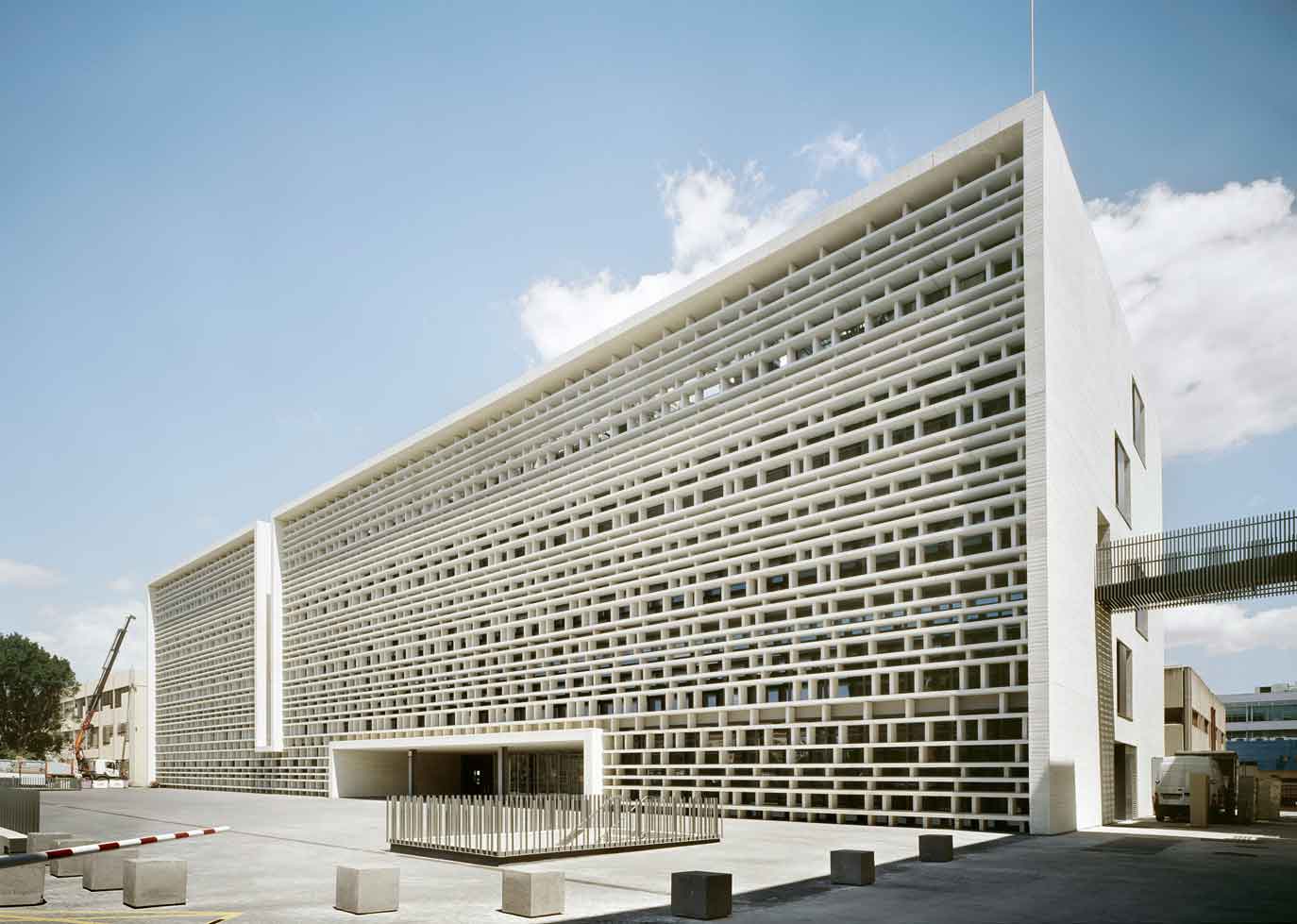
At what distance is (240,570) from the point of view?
64.9 m

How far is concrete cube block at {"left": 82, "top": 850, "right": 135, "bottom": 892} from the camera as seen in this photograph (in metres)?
14.9

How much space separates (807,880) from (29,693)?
321 ft

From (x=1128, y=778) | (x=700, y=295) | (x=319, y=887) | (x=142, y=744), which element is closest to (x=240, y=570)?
(x=142, y=744)

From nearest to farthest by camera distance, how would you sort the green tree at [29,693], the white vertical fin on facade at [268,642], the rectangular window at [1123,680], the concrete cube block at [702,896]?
1. the concrete cube block at [702,896]
2. the rectangular window at [1123,680]
3. the white vertical fin on facade at [268,642]
4. the green tree at [29,693]

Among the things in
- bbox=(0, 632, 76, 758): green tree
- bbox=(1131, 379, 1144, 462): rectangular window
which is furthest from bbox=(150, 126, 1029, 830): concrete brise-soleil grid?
bbox=(0, 632, 76, 758): green tree

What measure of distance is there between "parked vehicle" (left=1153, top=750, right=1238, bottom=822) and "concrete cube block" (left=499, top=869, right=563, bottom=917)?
24.8 m

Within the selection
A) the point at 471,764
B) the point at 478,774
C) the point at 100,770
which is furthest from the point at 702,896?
the point at 100,770

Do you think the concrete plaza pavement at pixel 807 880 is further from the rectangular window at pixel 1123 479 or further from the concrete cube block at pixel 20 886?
the rectangular window at pixel 1123 479

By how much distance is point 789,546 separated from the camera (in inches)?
1190

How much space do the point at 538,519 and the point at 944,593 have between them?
17774 millimetres

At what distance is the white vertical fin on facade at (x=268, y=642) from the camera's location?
5791 cm

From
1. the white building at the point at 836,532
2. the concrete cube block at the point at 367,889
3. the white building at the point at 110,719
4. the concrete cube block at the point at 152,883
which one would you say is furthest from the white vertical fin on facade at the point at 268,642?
the concrete cube block at the point at 367,889

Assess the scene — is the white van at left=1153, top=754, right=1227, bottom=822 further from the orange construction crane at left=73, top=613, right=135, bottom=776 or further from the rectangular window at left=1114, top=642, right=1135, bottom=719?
the orange construction crane at left=73, top=613, right=135, bottom=776

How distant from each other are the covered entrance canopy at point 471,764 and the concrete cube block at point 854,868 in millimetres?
20476
